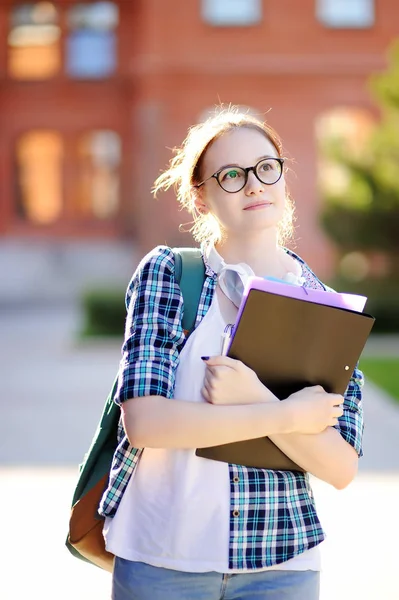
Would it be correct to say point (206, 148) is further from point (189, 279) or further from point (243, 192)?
point (189, 279)

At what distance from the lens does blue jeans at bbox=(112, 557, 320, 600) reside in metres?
1.94

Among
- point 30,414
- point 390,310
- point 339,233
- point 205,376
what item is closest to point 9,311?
point 339,233

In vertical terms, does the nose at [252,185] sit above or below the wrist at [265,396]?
above

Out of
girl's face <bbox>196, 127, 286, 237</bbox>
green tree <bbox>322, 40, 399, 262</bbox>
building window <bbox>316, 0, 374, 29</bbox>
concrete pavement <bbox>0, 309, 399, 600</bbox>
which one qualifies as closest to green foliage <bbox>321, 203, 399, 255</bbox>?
green tree <bbox>322, 40, 399, 262</bbox>

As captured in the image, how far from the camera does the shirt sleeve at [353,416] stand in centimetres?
205

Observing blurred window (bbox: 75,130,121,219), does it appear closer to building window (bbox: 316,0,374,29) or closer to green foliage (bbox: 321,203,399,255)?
building window (bbox: 316,0,374,29)

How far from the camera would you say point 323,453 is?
6.49ft

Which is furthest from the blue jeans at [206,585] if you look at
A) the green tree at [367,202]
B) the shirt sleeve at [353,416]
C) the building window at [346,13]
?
the building window at [346,13]

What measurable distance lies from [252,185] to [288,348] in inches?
14.1

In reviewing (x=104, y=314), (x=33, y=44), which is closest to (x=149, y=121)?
(x=33, y=44)

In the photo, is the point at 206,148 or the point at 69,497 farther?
the point at 69,497

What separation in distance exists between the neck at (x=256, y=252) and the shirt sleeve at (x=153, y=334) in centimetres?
13

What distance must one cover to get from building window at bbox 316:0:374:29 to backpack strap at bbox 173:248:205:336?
22.6 m

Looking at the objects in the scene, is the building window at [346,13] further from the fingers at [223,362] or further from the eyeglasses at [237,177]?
the fingers at [223,362]
